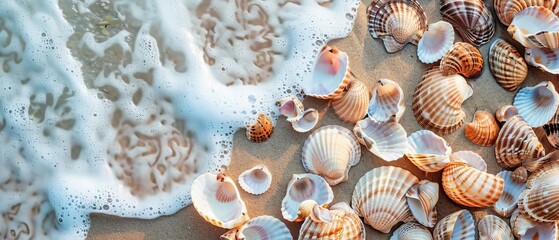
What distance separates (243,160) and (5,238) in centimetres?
136

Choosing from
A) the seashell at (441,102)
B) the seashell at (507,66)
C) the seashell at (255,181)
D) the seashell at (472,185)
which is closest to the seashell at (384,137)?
the seashell at (441,102)

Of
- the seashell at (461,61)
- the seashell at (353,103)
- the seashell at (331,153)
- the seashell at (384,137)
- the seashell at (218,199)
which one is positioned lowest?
the seashell at (218,199)

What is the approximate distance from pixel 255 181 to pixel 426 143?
1001 millimetres

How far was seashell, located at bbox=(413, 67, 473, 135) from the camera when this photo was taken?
324 cm

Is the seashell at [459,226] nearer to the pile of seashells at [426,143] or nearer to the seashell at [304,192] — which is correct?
the pile of seashells at [426,143]

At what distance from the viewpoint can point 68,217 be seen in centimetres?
308

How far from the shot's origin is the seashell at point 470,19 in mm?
3387

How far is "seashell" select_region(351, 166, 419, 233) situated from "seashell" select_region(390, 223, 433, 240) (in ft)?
0.14

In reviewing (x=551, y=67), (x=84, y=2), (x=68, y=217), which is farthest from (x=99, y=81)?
(x=551, y=67)

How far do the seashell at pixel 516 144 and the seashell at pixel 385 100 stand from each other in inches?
24.0

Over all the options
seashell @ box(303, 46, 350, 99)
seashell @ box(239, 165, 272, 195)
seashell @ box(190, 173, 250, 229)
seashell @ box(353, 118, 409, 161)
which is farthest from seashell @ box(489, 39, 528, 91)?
seashell @ box(190, 173, 250, 229)

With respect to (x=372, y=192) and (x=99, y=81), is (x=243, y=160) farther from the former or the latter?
(x=99, y=81)

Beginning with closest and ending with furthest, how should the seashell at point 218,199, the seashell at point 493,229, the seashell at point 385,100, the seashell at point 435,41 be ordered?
1. the seashell at point 218,199
2. the seashell at point 493,229
3. the seashell at point 385,100
4. the seashell at point 435,41

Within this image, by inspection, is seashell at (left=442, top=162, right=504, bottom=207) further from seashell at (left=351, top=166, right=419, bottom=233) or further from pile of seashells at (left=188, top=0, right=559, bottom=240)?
seashell at (left=351, top=166, right=419, bottom=233)
